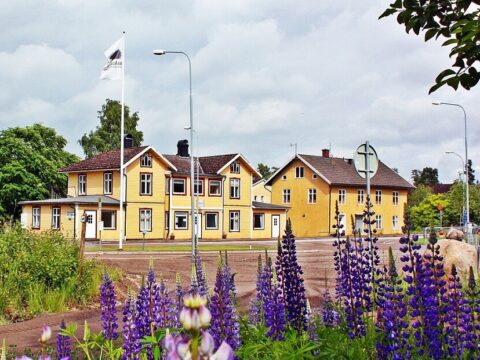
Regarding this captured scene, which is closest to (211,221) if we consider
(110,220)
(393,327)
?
(110,220)

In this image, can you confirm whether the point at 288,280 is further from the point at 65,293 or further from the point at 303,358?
the point at 65,293

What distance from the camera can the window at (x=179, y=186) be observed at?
55312 mm

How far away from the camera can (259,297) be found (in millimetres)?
5797

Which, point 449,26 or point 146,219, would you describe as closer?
point 449,26

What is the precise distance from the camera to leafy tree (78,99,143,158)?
7312cm

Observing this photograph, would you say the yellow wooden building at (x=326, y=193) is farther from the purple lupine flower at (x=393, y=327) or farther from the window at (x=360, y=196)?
the purple lupine flower at (x=393, y=327)

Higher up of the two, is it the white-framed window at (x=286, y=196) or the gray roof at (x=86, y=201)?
the white-framed window at (x=286, y=196)

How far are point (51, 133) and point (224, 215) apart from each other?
23725 mm

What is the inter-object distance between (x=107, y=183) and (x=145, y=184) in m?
3.17

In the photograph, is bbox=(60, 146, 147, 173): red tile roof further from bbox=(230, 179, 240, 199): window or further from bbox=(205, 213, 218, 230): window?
bbox=(230, 179, 240, 199): window

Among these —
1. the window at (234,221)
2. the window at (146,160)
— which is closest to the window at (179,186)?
the window at (146,160)

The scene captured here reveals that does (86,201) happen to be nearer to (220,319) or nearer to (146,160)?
(146,160)

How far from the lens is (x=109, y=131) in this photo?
244ft

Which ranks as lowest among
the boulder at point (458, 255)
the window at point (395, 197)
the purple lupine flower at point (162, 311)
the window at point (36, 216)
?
the boulder at point (458, 255)
